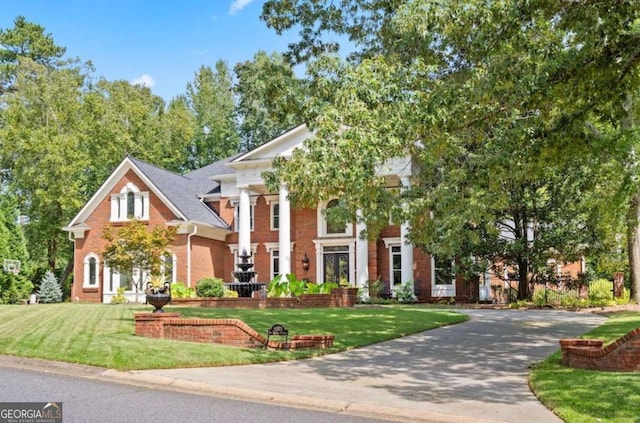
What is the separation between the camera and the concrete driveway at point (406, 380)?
26.0 feet

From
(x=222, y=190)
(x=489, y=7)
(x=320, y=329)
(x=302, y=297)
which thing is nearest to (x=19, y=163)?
(x=222, y=190)

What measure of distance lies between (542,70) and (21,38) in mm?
56299

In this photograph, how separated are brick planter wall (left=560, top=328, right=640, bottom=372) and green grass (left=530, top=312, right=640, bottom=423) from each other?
9.9 inches

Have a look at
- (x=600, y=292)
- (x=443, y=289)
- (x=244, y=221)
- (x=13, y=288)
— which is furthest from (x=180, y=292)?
(x=600, y=292)

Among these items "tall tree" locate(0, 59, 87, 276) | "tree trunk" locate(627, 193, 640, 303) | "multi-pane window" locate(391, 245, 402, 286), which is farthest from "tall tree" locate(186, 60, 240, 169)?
"tree trunk" locate(627, 193, 640, 303)

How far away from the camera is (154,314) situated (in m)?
13.3

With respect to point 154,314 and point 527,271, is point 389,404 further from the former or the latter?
point 527,271

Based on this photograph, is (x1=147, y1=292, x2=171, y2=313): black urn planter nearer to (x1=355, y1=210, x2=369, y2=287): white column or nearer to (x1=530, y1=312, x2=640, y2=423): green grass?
(x1=530, y1=312, x2=640, y2=423): green grass

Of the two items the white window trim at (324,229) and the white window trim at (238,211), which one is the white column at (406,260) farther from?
the white window trim at (238,211)

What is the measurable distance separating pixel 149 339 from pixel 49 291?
1107 inches

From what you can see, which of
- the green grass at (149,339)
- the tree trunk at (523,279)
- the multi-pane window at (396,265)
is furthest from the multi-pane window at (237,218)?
the green grass at (149,339)

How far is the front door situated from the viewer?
35594 millimetres

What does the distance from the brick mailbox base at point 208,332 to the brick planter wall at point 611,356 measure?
5.50 meters

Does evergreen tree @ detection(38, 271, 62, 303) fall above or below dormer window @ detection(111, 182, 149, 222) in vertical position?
below
